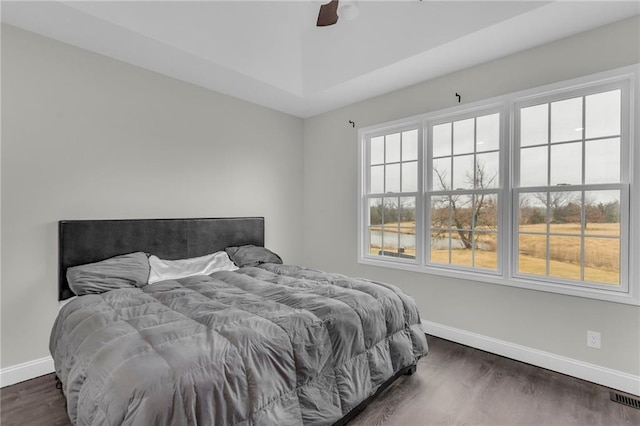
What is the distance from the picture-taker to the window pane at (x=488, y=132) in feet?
10.0

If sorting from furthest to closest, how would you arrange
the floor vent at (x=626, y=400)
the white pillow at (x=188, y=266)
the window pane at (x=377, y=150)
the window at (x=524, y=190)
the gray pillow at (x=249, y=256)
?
1. the window pane at (x=377, y=150)
2. the gray pillow at (x=249, y=256)
3. the white pillow at (x=188, y=266)
4. the window at (x=524, y=190)
5. the floor vent at (x=626, y=400)

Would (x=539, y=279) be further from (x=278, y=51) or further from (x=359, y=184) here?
(x=278, y=51)

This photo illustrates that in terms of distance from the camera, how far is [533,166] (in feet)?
9.30

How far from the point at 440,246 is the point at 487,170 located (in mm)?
880

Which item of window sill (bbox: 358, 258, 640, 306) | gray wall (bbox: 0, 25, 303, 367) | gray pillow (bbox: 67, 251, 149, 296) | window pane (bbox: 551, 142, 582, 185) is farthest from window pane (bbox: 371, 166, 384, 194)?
gray pillow (bbox: 67, 251, 149, 296)

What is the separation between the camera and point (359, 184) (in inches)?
162

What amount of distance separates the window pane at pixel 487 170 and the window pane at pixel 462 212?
0.19 meters

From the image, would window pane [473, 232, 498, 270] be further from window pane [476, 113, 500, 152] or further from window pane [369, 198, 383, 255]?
window pane [369, 198, 383, 255]

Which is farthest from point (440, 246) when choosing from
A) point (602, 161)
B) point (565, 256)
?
point (602, 161)

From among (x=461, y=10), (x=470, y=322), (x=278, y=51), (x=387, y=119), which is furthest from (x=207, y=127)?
(x=470, y=322)

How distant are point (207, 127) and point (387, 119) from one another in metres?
2.06

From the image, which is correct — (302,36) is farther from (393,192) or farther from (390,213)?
(390,213)

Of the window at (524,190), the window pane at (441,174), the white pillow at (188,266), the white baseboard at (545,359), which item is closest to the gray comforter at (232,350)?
the white pillow at (188,266)

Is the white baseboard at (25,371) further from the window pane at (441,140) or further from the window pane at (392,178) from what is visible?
the window pane at (441,140)
